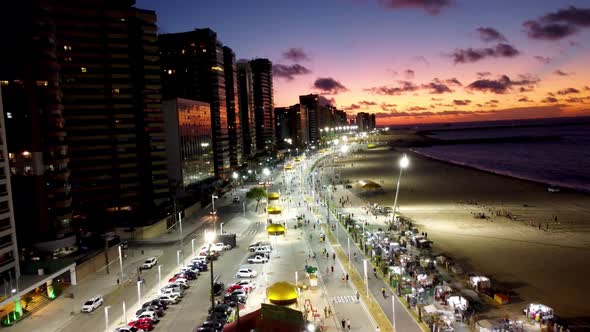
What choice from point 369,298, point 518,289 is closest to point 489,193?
point 518,289

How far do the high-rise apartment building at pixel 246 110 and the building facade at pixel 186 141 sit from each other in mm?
68056

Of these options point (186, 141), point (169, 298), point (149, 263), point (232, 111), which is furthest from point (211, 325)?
point (232, 111)

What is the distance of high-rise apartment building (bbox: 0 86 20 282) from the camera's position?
36566mm

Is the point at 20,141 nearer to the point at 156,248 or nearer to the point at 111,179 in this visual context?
the point at 156,248

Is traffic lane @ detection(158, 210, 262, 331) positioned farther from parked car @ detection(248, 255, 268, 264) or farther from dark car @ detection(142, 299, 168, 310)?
parked car @ detection(248, 255, 268, 264)

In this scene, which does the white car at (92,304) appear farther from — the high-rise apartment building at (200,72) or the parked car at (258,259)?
the high-rise apartment building at (200,72)

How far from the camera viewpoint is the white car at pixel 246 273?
126 ft

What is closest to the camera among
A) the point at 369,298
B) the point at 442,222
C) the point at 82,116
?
the point at 369,298

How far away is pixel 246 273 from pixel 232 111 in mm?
114632

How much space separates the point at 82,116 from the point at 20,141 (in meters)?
28.3

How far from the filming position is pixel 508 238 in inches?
1971

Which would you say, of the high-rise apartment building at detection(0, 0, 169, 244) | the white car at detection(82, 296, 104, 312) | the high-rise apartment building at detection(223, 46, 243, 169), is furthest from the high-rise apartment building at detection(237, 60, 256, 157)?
the white car at detection(82, 296, 104, 312)

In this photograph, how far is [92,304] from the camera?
33.1 meters

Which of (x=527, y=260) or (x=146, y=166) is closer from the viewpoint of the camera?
(x=527, y=260)
